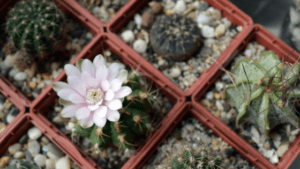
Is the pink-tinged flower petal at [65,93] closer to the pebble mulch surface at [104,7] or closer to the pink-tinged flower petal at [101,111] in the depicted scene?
the pink-tinged flower petal at [101,111]

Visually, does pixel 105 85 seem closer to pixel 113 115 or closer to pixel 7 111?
pixel 113 115

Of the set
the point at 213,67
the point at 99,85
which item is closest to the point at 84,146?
the point at 99,85

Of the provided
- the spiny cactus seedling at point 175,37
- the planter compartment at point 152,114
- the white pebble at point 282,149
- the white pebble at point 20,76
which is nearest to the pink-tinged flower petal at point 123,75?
the planter compartment at point 152,114

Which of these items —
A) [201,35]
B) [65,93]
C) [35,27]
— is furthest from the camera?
[201,35]

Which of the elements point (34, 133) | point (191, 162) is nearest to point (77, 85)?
point (191, 162)

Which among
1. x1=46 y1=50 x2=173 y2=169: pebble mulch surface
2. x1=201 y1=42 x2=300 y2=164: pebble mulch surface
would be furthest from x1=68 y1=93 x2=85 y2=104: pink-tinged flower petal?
x1=201 y1=42 x2=300 y2=164: pebble mulch surface

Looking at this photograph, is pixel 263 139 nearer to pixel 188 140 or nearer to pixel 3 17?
pixel 188 140
